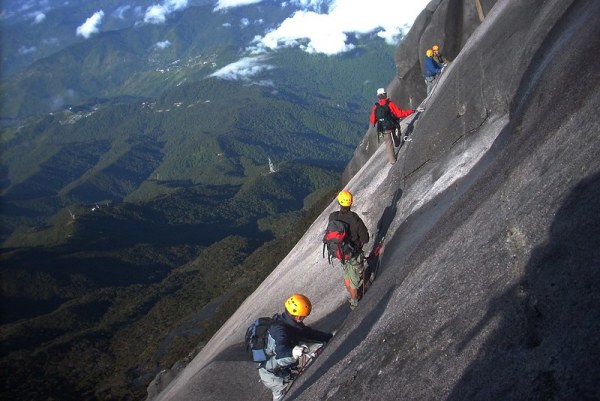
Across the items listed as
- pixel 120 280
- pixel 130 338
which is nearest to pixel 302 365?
pixel 130 338

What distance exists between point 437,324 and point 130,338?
83171 mm

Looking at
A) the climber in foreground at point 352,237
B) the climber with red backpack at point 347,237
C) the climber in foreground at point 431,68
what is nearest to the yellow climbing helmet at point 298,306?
the climber with red backpack at point 347,237

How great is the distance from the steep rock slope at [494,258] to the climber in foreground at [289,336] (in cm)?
81

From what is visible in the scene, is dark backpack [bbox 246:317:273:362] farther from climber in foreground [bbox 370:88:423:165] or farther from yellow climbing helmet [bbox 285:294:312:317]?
climber in foreground [bbox 370:88:423:165]

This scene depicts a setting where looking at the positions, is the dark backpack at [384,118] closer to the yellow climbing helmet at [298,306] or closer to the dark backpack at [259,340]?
the yellow climbing helmet at [298,306]

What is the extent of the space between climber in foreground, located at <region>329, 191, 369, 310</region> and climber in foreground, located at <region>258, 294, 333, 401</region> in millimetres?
2936

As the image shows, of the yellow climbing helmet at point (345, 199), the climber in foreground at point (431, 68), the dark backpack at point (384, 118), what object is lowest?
the climber in foreground at point (431, 68)

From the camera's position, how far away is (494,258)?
9625 millimetres

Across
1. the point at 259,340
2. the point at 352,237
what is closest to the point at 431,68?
the point at 352,237

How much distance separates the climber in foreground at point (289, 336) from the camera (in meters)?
11.9

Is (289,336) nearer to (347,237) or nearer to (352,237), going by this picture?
(347,237)

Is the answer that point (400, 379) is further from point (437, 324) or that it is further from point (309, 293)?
point (309, 293)

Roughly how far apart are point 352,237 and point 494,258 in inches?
233

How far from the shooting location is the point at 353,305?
16891 millimetres
